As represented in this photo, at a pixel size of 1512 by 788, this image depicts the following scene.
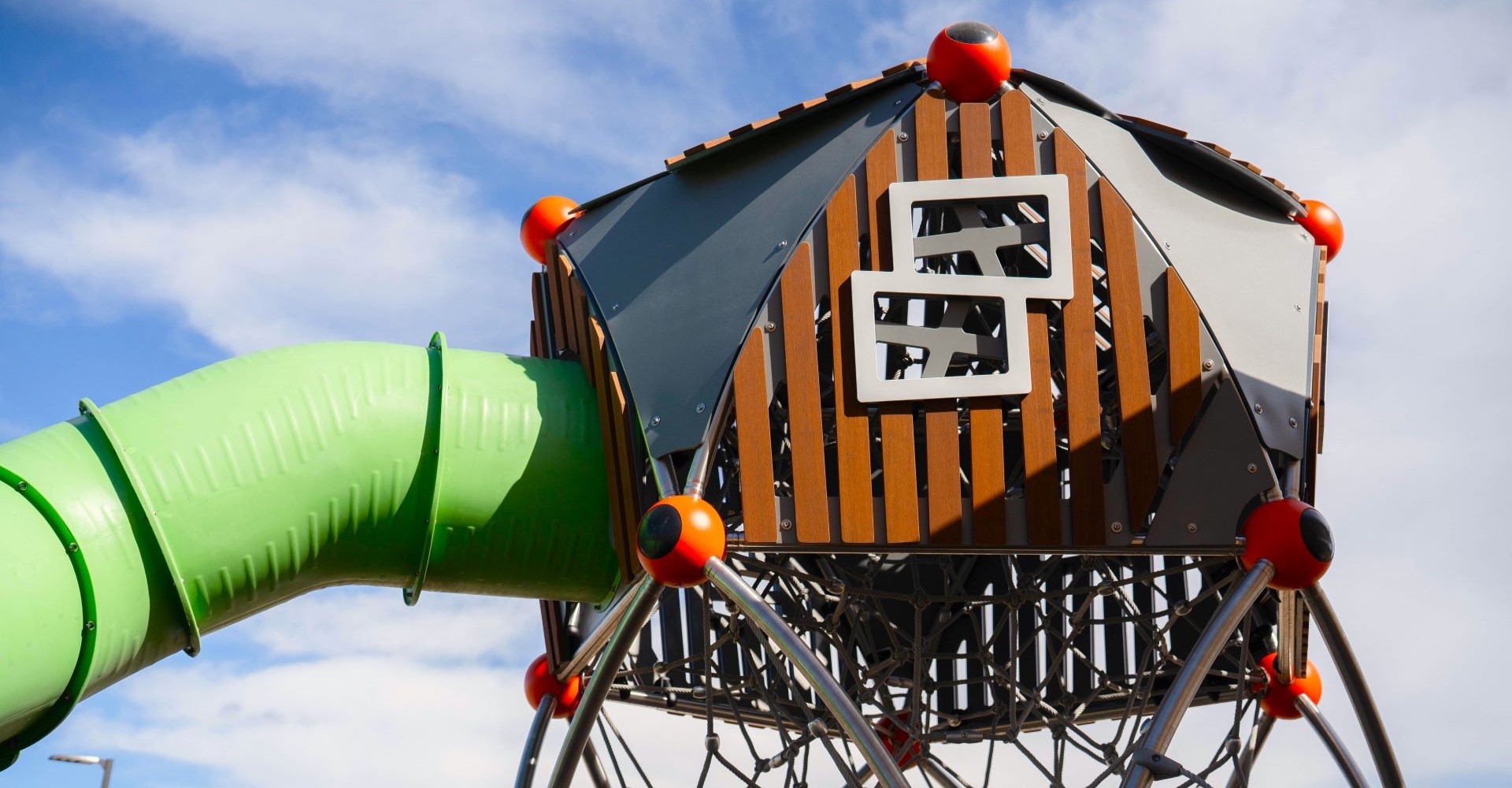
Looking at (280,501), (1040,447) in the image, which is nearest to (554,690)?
(280,501)

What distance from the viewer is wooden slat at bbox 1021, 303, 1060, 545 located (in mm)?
8711

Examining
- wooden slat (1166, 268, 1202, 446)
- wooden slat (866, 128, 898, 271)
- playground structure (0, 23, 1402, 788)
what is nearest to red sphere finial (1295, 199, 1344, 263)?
playground structure (0, 23, 1402, 788)

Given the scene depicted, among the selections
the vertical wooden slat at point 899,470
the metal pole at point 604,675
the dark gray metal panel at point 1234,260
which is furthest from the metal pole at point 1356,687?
the metal pole at point 604,675

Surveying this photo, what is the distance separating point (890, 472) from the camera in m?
8.70

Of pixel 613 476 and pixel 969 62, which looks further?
pixel 613 476

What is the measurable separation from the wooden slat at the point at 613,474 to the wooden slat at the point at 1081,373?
2830mm

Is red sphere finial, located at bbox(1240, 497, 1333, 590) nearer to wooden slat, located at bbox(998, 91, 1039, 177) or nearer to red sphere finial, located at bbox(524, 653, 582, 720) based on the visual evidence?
wooden slat, located at bbox(998, 91, 1039, 177)

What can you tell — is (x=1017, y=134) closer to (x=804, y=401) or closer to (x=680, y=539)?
(x=804, y=401)

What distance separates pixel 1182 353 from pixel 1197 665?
1.86 metres

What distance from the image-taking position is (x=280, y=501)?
891 cm

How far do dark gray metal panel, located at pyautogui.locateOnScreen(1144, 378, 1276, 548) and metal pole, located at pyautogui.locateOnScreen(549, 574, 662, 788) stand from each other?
3.03 m

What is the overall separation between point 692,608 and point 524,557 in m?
3.58

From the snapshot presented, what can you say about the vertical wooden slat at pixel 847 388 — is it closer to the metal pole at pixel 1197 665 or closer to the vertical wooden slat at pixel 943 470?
the vertical wooden slat at pixel 943 470

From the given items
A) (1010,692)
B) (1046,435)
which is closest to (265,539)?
(1046,435)
